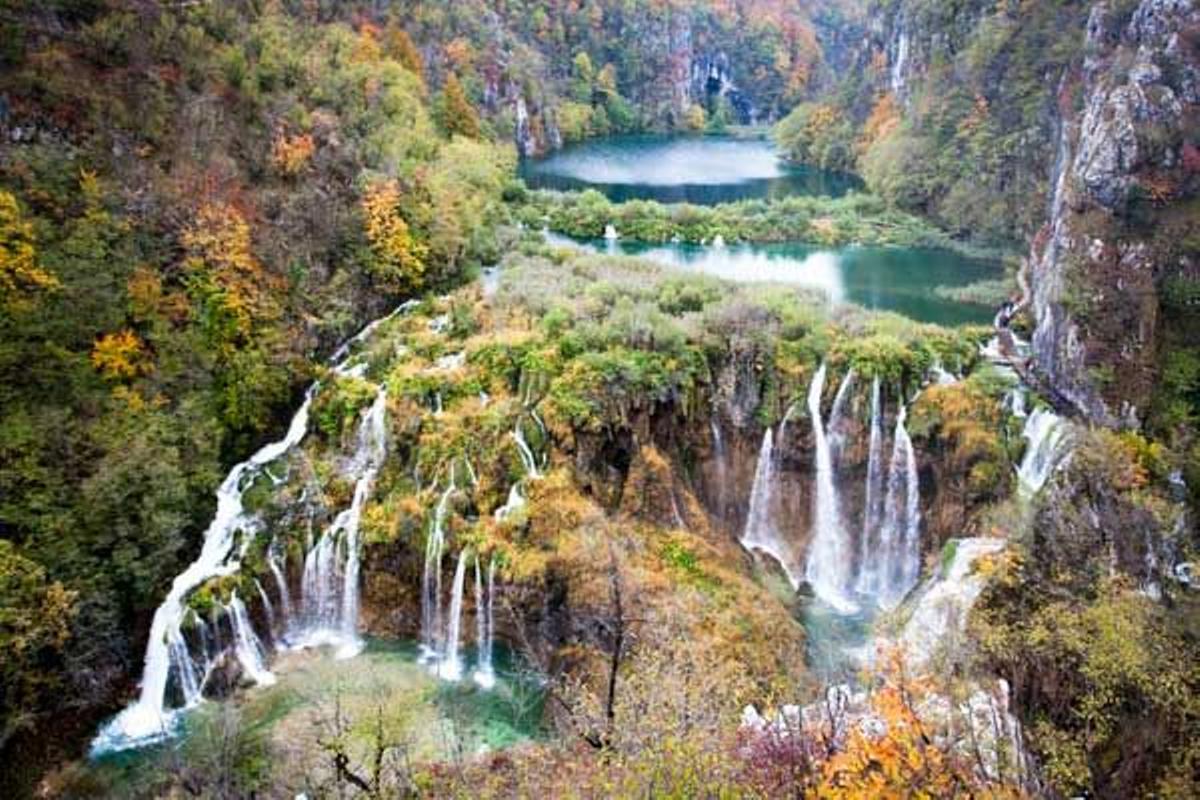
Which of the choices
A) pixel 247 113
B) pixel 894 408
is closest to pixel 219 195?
pixel 247 113

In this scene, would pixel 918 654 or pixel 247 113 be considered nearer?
pixel 918 654

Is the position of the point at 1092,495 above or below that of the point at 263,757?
above

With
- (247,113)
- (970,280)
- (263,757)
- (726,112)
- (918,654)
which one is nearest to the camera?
(918,654)

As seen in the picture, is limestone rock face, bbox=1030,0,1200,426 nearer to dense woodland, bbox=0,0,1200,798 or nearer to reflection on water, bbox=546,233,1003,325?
dense woodland, bbox=0,0,1200,798

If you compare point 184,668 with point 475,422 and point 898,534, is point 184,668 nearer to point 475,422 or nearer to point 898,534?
point 475,422

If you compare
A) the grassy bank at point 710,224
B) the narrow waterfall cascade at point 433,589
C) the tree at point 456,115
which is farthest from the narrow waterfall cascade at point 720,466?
the tree at point 456,115

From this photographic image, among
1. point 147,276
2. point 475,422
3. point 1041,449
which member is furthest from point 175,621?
point 1041,449

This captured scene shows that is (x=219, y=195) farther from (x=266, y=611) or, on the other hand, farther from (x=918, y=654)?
(x=918, y=654)
